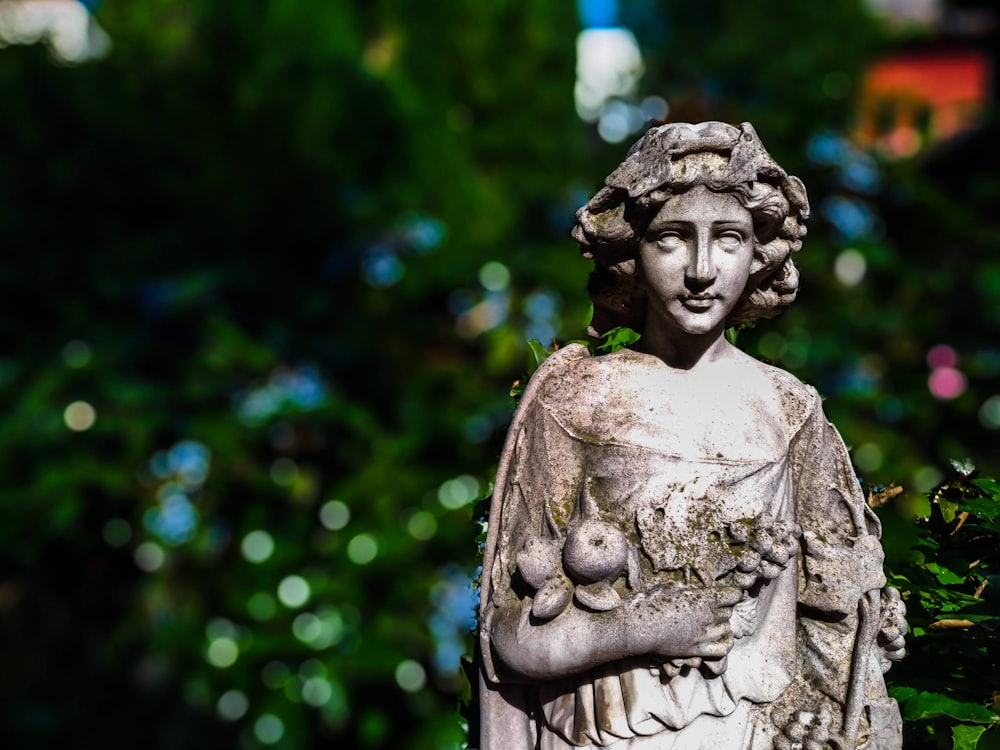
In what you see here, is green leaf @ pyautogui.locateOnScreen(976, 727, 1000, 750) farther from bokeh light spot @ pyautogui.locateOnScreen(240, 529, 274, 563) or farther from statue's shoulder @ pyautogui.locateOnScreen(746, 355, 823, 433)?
bokeh light spot @ pyautogui.locateOnScreen(240, 529, 274, 563)

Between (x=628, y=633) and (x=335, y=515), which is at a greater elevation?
(x=335, y=515)

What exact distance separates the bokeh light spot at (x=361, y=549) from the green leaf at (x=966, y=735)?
546cm

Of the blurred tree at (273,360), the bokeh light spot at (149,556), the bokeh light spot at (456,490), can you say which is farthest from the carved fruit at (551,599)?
the bokeh light spot at (149,556)

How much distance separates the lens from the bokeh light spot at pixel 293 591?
859 centimetres

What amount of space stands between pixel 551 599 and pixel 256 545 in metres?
6.33

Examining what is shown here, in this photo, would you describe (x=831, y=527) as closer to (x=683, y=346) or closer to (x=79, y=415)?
(x=683, y=346)

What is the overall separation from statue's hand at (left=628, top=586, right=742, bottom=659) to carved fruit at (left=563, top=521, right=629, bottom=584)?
0.08 m

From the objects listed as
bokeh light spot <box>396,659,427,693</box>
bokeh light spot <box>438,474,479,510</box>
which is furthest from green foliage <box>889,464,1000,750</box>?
bokeh light spot <box>396,659,427,693</box>

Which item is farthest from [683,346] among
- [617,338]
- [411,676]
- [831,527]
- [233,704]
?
[233,704]

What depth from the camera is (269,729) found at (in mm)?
8656

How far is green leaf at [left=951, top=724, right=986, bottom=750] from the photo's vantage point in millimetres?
3441

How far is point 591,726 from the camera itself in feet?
9.05

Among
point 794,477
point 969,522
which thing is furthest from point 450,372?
point 794,477

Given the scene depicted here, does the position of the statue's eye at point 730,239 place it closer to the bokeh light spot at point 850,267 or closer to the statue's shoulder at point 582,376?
the statue's shoulder at point 582,376
